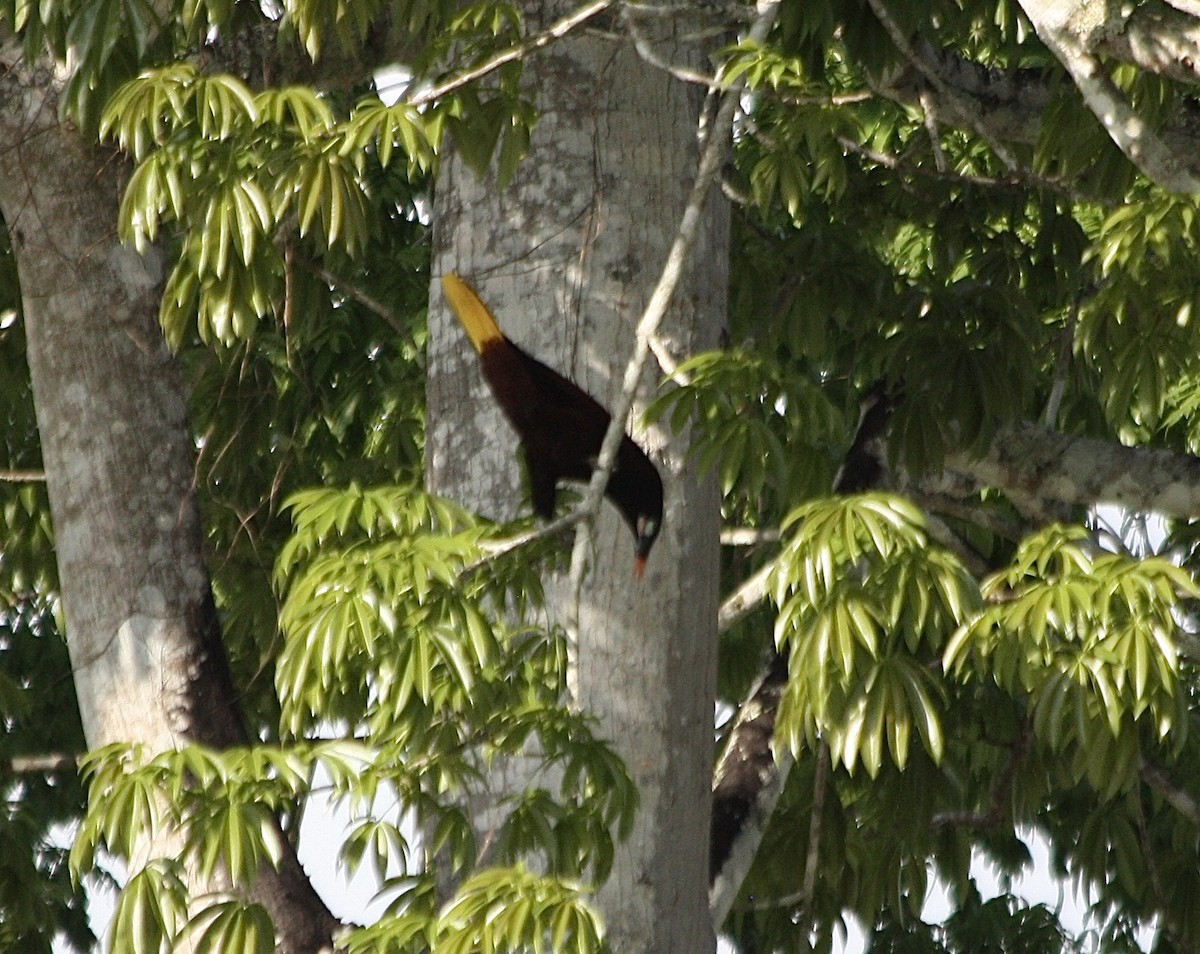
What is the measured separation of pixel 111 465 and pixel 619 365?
1.36 m

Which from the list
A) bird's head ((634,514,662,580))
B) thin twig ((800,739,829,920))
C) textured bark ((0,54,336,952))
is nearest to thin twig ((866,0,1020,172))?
bird's head ((634,514,662,580))

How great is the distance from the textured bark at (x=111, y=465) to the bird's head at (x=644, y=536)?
1.30 metres

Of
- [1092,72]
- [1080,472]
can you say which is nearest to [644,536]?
[1092,72]

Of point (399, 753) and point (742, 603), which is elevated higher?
point (742, 603)

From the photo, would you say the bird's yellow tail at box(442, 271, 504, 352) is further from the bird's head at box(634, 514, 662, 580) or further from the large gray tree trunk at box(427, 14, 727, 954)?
the bird's head at box(634, 514, 662, 580)

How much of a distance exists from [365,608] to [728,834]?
1.81 metres

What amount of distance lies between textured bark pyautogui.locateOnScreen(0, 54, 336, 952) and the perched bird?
1.24 metres

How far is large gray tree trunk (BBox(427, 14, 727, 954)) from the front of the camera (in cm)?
287

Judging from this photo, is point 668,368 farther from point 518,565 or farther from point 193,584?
point 193,584

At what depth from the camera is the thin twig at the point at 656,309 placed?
2467 millimetres

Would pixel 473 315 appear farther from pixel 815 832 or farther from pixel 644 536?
pixel 815 832

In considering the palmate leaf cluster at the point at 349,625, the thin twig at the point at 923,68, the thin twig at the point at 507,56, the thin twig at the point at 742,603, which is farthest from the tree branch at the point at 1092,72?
the thin twig at the point at 742,603

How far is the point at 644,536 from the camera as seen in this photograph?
286 cm

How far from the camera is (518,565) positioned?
2.60 meters
